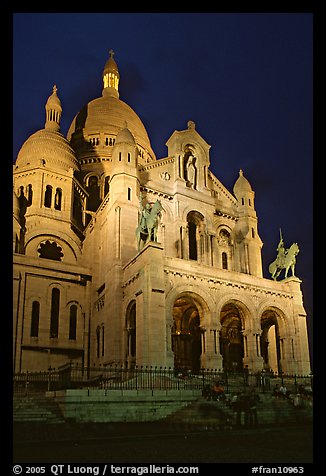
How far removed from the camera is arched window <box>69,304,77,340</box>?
40281mm

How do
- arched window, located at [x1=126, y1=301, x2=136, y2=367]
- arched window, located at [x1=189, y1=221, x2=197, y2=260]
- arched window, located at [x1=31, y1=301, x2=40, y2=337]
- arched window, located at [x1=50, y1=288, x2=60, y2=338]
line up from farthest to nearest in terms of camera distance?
arched window, located at [x1=189, y1=221, x2=197, y2=260]
arched window, located at [x1=50, y1=288, x2=60, y2=338]
arched window, located at [x1=31, y1=301, x2=40, y2=337]
arched window, located at [x1=126, y1=301, x2=136, y2=367]

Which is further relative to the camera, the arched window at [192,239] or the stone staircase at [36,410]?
the arched window at [192,239]

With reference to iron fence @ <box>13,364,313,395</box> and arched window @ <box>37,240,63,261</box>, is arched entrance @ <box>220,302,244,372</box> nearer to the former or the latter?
iron fence @ <box>13,364,313,395</box>

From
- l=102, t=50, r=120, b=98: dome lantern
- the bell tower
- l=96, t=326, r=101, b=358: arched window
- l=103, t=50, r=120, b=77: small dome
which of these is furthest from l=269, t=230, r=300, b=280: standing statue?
l=103, t=50, r=120, b=77: small dome

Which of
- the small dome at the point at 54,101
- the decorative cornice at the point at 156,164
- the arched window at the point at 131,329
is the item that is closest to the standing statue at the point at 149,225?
the arched window at the point at 131,329

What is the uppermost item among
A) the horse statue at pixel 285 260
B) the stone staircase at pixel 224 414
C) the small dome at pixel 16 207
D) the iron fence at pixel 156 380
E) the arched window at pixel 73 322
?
the small dome at pixel 16 207

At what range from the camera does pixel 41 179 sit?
46.5m

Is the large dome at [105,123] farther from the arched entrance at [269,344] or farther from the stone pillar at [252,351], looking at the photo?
the stone pillar at [252,351]

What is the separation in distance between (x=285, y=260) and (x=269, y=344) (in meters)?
7.89

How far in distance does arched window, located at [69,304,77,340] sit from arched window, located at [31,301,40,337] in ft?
10.0

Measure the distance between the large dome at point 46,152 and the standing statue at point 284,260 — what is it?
23.4 metres

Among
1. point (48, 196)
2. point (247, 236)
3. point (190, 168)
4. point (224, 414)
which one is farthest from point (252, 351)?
point (48, 196)

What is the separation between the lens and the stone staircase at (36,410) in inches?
742

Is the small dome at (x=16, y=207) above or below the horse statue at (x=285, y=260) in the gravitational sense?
above
